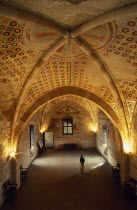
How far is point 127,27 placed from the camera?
450 centimetres

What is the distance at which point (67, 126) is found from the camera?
58.2ft

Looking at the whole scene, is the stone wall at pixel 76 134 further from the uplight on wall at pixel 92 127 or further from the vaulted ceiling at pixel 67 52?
the vaulted ceiling at pixel 67 52

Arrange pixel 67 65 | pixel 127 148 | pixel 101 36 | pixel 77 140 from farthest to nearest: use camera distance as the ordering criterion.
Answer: pixel 77 140 < pixel 127 148 < pixel 67 65 < pixel 101 36

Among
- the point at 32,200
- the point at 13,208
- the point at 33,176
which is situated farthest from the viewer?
the point at 33,176

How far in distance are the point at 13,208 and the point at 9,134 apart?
10.7 feet

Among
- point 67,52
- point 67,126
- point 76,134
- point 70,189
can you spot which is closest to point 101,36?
point 67,52

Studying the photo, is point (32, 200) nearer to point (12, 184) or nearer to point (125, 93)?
point (12, 184)

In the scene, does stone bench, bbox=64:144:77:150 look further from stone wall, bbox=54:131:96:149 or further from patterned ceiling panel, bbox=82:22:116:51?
patterned ceiling panel, bbox=82:22:116:51

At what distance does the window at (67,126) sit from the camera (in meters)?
17.7

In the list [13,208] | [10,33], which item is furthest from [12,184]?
[10,33]

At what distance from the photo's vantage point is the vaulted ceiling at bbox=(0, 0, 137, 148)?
3955 mm

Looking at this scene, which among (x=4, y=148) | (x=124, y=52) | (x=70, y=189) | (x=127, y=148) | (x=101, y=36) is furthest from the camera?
(x=70, y=189)

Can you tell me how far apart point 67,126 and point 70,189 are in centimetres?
943

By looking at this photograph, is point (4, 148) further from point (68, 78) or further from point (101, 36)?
point (101, 36)
